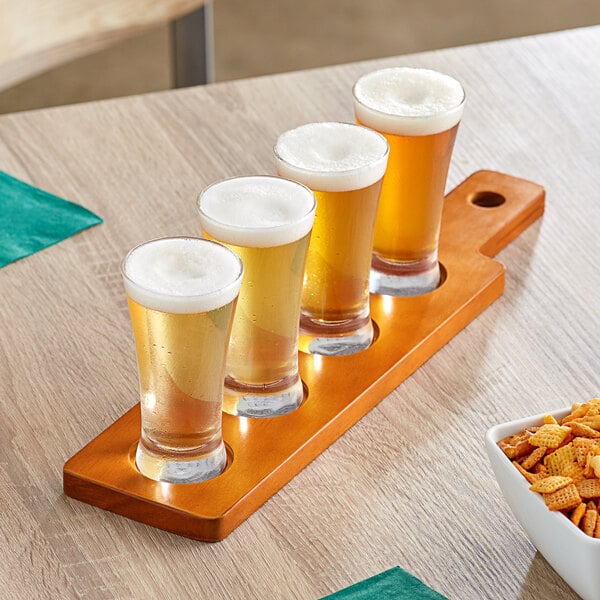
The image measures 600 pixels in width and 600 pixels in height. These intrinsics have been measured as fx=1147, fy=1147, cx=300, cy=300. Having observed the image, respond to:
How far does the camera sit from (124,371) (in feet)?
3.38

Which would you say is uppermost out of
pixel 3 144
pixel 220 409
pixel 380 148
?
pixel 380 148

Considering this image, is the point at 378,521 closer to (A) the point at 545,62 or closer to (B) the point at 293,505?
(B) the point at 293,505

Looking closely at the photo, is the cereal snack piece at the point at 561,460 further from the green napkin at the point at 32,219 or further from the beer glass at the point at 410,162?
the green napkin at the point at 32,219

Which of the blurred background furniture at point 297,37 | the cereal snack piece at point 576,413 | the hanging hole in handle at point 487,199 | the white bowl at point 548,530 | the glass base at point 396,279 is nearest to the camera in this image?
the white bowl at point 548,530

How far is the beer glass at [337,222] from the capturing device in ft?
3.06

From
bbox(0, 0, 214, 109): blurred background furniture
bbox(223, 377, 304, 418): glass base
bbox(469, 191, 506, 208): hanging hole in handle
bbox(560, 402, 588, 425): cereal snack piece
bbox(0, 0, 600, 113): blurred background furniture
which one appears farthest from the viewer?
bbox(0, 0, 600, 113): blurred background furniture

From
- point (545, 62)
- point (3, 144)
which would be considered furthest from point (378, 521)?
point (545, 62)

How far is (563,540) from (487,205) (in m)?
0.60

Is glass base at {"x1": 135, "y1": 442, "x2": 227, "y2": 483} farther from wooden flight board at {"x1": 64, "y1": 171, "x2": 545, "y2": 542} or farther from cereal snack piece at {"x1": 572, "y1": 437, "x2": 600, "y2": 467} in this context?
cereal snack piece at {"x1": 572, "y1": 437, "x2": 600, "y2": 467}

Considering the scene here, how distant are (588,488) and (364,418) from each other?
0.25m

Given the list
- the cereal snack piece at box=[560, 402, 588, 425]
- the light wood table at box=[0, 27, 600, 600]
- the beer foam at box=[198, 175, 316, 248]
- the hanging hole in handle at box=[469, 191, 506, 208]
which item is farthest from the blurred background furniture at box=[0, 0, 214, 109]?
the cereal snack piece at box=[560, 402, 588, 425]

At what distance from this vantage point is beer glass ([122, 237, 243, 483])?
2.60 ft

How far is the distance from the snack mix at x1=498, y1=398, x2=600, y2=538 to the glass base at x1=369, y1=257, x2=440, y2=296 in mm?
302

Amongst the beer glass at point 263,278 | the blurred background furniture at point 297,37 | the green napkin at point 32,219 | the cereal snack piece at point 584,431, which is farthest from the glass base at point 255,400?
the blurred background furniture at point 297,37
